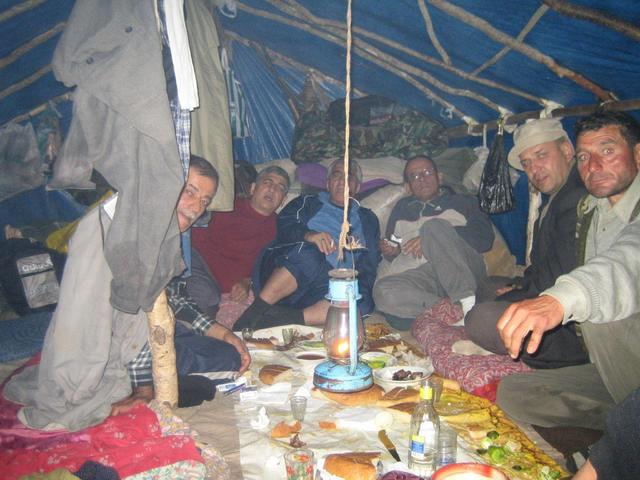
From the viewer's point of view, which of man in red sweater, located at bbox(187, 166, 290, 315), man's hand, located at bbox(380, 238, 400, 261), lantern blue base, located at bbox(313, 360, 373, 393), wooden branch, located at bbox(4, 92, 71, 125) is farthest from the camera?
wooden branch, located at bbox(4, 92, 71, 125)

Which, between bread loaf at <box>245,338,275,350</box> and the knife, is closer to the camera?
the knife

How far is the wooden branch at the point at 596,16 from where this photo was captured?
2.13 m

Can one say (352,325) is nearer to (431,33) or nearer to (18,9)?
(431,33)

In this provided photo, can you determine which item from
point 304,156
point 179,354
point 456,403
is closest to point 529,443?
point 456,403

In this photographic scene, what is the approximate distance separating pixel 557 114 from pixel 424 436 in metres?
2.74

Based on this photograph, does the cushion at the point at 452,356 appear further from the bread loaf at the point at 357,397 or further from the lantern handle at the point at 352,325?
the lantern handle at the point at 352,325

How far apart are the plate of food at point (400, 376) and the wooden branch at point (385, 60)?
8.60 feet

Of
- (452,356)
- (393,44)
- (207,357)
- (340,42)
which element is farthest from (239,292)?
(393,44)

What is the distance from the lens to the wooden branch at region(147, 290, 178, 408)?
82.0 inches

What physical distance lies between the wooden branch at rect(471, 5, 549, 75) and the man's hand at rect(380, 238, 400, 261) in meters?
1.65

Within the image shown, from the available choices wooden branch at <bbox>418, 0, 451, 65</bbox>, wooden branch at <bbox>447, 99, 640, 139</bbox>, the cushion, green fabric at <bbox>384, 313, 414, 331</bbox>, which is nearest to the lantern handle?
the cushion

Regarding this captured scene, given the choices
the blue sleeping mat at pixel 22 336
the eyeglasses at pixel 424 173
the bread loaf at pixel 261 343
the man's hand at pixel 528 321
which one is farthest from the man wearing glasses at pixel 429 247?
the blue sleeping mat at pixel 22 336

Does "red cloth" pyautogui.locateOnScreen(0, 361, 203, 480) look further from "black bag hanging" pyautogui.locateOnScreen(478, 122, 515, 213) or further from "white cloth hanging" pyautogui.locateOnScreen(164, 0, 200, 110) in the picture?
"black bag hanging" pyautogui.locateOnScreen(478, 122, 515, 213)

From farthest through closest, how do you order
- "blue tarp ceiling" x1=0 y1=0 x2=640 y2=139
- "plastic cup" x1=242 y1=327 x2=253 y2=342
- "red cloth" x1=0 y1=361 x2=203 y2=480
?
1. "plastic cup" x1=242 y1=327 x2=253 y2=342
2. "blue tarp ceiling" x1=0 y1=0 x2=640 y2=139
3. "red cloth" x1=0 y1=361 x2=203 y2=480
